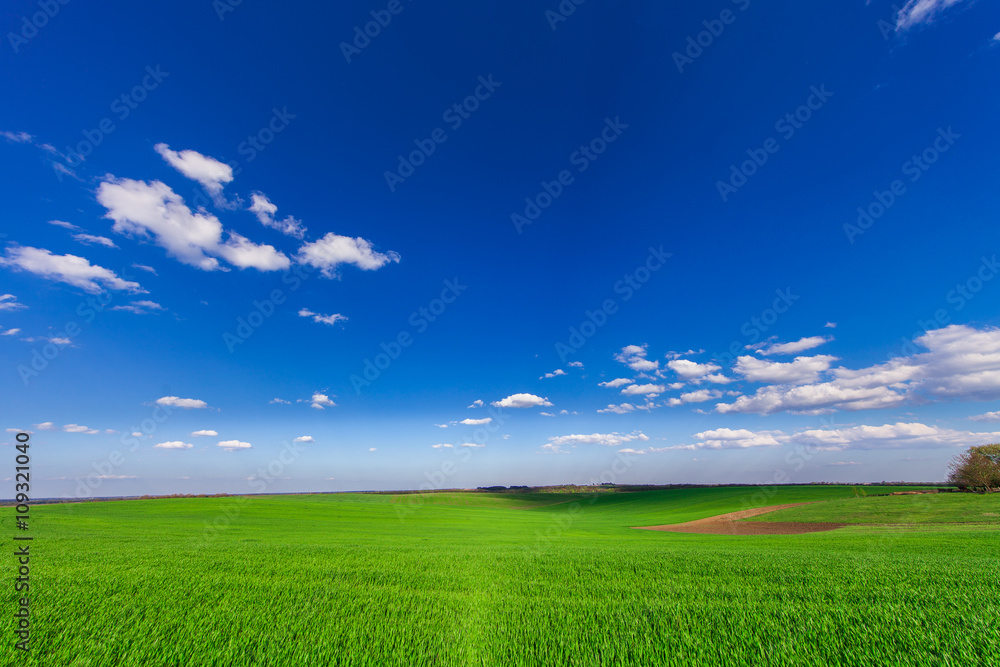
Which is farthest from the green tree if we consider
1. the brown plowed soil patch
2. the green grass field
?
the green grass field

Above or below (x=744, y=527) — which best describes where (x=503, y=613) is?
above

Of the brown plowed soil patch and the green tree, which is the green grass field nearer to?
the brown plowed soil patch

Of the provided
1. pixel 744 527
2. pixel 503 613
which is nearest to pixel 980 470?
pixel 744 527

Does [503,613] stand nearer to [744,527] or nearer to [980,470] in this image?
[744,527]

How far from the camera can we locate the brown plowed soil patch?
1303 inches

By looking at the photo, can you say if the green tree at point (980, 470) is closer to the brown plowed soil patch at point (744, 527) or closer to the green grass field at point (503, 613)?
the brown plowed soil patch at point (744, 527)

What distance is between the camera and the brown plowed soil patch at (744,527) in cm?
3309

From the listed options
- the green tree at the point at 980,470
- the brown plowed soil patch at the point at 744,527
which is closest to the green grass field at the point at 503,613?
the brown plowed soil patch at the point at 744,527

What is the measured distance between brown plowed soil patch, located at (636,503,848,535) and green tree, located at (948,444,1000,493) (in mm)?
26065

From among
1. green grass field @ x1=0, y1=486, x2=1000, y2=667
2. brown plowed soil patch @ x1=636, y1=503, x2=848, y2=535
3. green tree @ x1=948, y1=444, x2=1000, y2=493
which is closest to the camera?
green grass field @ x1=0, y1=486, x2=1000, y2=667

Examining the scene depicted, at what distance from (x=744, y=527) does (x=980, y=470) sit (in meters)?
38.3

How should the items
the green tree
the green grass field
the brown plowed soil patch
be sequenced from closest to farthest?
the green grass field < the brown plowed soil patch < the green tree

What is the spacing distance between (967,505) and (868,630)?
156 feet

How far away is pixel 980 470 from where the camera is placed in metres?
49.0
